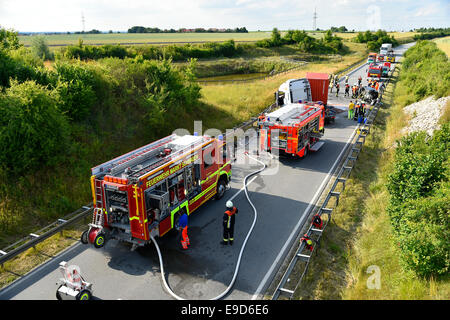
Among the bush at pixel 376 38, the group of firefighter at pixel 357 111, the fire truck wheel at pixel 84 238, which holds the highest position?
the bush at pixel 376 38

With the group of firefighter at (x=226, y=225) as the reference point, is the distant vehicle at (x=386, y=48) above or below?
above

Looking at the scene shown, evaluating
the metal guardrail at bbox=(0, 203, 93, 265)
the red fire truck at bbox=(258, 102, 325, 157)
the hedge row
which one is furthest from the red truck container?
the metal guardrail at bbox=(0, 203, 93, 265)

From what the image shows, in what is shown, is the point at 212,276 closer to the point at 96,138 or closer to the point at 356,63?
the point at 96,138

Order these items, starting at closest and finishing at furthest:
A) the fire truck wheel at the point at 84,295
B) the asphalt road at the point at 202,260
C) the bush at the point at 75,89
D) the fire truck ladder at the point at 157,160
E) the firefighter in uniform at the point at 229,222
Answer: the fire truck wheel at the point at 84,295, the asphalt road at the point at 202,260, the fire truck ladder at the point at 157,160, the firefighter in uniform at the point at 229,222, the bush at the point at 75,89

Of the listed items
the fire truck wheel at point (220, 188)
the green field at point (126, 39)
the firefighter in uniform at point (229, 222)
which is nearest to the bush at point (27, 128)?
the fire truck wheel at point (220, 188)

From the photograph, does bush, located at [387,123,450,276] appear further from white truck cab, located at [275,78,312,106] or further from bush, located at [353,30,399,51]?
bush, located at [353,30,399,51]

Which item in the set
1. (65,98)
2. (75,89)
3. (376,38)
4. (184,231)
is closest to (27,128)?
(65,98)

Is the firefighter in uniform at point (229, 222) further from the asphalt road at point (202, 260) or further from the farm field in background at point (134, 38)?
the farm field in background at point (134, 38)
